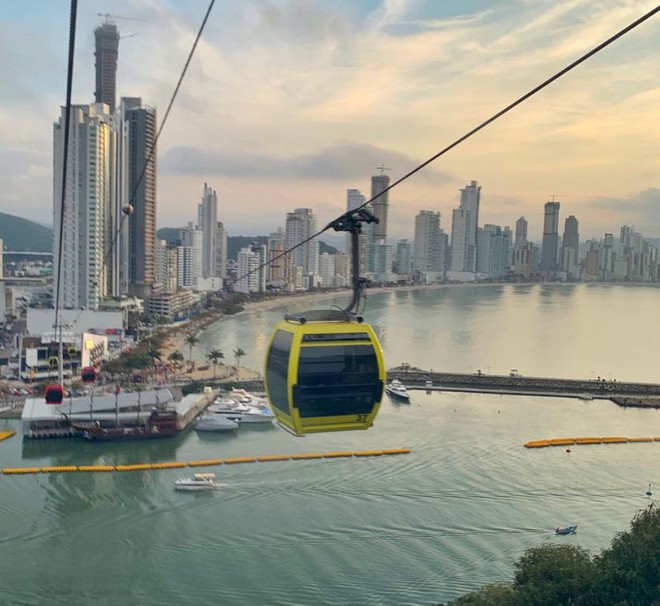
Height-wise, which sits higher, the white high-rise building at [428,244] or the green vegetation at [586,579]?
the white high-rise building at [428,244]

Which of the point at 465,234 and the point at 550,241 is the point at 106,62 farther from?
the point at 550,241

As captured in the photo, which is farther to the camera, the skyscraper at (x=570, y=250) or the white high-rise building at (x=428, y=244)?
the skyscraper at (x=570, y=250)

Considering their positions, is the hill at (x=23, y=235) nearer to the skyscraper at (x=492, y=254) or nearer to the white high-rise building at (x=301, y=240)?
the white high-rise building at (x=301, y=240)

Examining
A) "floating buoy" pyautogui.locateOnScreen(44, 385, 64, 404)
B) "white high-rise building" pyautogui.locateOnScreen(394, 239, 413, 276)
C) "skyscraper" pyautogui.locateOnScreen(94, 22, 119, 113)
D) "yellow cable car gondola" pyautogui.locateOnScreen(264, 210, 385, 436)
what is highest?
"skyscraper" pyautogui.locateOnScreen(94, 22, 119, 113)

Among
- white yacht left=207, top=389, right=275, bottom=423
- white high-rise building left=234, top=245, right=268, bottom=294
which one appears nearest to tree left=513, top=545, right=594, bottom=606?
white yacht left=207, top=389, right=275, bottom=423

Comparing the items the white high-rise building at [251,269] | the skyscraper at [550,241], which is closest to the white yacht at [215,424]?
the white high-rise building at [251,269]

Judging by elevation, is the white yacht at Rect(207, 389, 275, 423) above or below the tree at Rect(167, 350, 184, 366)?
below

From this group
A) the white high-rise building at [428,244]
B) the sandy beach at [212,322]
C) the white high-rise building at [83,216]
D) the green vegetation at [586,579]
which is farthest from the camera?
the white high-rise building at [428,244]

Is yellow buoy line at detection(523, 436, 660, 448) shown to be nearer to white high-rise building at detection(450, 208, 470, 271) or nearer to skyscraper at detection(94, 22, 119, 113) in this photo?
skyscraper at detection(94, 22, 119, 113)
